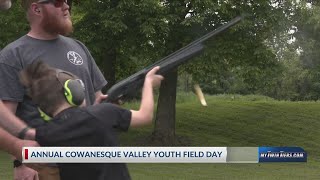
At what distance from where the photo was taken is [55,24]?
3.16m

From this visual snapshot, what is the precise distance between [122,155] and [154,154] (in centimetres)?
17

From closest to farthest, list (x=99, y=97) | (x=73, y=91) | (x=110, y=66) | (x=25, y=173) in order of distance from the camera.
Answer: (x=73, y=91), (x=25, y=173), (x=99, y=97), (x=110, y=66)

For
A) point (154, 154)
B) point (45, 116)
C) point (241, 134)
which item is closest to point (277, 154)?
point (154, 154)

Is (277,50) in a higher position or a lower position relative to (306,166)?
higher

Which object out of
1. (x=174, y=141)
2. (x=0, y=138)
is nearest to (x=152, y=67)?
(x=0, y=138)

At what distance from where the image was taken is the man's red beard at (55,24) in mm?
3133

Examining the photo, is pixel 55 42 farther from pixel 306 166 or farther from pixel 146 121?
pixel 306 166

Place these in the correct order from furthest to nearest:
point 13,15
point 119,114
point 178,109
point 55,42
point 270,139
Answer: point 178,109 → point 270,139 → point 13,15 → point 55,42 → point 119,114

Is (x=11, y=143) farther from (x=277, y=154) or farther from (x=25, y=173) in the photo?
(x=277, y=154)

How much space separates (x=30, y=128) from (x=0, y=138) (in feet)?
0.53

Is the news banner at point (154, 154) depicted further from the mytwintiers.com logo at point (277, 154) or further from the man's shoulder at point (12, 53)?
the man's shoulder at point (12, 53)

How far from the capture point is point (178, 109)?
96.7ft

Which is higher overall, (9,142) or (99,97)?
(99,97)

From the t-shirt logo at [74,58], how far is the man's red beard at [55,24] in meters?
0.13
